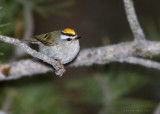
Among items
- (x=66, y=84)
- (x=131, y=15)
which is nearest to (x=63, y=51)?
(x=131, y=15)

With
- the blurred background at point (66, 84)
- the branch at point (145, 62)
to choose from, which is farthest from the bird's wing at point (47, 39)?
the branch at point (145, 62)

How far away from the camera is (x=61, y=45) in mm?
Answer: 2045

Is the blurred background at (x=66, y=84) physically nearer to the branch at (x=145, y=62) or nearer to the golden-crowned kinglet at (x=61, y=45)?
the golden-crowned kinglet at (x=61, y=45)

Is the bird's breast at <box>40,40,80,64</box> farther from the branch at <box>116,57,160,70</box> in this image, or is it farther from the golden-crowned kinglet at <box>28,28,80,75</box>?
the branch at <box>116,57,160,70</box>

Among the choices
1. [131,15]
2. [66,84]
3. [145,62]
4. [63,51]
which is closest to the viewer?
[131,15]

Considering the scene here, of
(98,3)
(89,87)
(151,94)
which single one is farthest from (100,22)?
(89,87)

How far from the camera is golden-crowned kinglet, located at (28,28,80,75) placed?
1913 millimetres

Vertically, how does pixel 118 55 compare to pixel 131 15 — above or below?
below

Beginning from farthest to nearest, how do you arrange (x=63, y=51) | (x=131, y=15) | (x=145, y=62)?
(x=63, y=51) → (x=145, y=62) → (x=131, y=15)

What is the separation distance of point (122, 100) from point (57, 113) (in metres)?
0.65

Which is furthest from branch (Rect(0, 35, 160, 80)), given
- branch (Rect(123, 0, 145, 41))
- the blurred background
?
the blurred background

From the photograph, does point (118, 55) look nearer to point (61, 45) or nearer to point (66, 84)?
point (61, 45)

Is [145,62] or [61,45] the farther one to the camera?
[61,45]

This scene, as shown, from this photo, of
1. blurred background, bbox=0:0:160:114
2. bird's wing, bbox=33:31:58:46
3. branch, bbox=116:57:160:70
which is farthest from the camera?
blurred background, bbox=0:0:160:114
